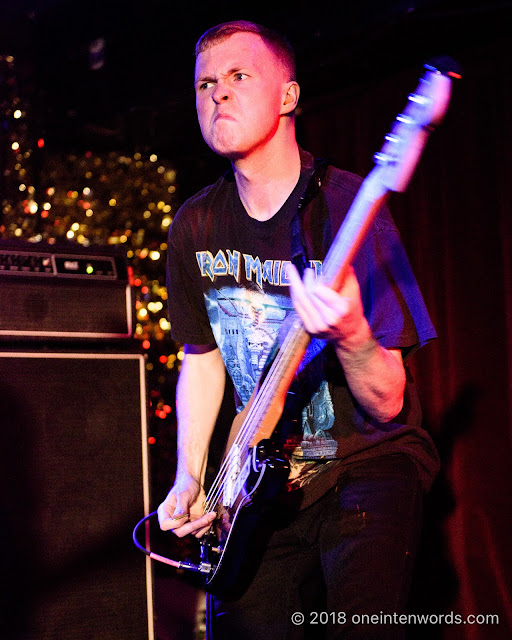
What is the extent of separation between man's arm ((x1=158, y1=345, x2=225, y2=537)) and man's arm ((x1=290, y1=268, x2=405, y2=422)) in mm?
674

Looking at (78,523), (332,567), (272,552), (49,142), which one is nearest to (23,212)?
(49,142)

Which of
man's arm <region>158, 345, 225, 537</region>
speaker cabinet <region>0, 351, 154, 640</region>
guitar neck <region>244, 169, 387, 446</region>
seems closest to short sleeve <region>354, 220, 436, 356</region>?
guitar neck <region>244, 169, 387, 446</region>

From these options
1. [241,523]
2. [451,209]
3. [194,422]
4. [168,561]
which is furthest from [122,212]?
[241,523]

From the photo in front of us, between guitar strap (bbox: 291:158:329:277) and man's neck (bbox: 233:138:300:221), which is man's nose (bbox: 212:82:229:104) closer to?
man's neck (bbox: 233:138:300:221)

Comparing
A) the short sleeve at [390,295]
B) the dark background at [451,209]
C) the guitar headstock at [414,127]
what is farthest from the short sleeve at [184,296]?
the dark background at [451,209]

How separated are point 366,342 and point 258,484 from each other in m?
0.43

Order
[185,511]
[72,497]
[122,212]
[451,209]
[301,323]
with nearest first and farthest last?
[301,323] → [185,511] → [72,497] → [451,209] → [122,212]

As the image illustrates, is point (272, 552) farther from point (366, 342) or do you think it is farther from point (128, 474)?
point (366, 342)

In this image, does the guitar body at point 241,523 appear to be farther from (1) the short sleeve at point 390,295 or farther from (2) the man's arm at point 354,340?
(1) the short sleeve at point 390,295

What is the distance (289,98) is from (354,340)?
0.87 m

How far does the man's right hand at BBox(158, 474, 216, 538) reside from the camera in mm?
1776

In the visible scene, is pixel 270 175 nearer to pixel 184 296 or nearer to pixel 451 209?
pixel 184 296

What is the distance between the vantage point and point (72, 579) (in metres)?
2.07

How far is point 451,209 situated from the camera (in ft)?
9.92
